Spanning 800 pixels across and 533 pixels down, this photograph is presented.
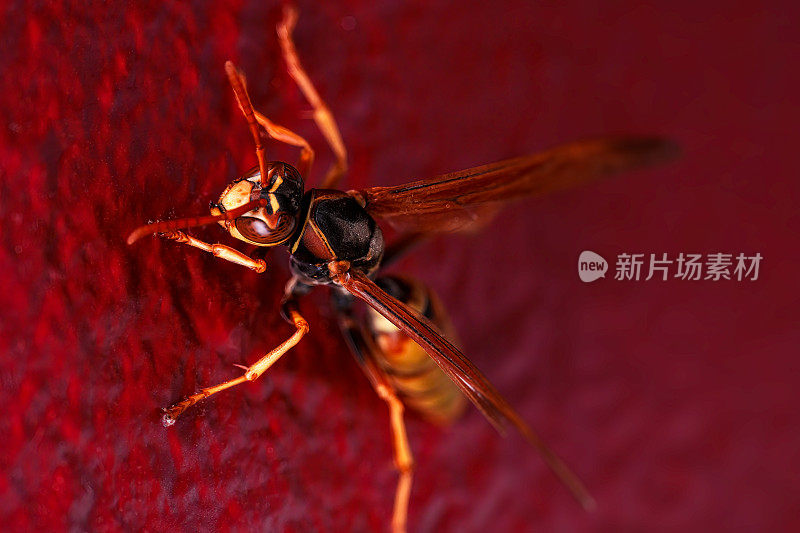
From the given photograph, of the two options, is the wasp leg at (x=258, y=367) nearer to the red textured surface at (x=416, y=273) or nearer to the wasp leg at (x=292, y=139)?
the red textured surface at (x=416, y=273)

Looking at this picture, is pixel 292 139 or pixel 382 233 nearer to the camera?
pixel 292 139

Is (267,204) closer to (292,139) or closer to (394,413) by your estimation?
(292,139)

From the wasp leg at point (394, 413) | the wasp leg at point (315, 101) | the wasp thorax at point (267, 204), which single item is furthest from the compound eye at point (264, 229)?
the wasp leg at point (394, 413)

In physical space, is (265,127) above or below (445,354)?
above

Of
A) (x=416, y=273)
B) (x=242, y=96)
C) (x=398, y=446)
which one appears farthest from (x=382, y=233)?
(x=242, y=96)

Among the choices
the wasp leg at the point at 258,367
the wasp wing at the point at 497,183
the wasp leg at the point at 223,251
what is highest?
the wasp wing at the point at 497,183

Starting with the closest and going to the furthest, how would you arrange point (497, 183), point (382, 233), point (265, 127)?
1. point (265, 127)
2. point (497, 183)
3. point (382, 233)

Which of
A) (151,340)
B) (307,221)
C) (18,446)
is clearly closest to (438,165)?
(307,221)
